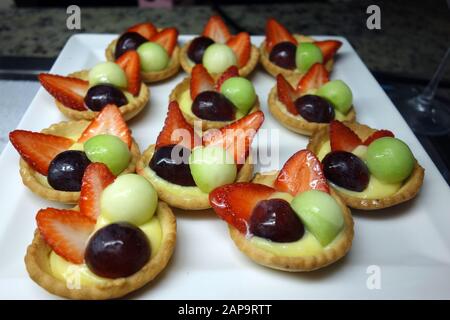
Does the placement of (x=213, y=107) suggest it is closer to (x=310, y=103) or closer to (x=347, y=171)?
(x=310, y=103)

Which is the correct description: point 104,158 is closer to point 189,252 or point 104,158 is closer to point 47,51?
point 189,252

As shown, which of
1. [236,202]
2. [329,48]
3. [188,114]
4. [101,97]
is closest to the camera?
[236,202]

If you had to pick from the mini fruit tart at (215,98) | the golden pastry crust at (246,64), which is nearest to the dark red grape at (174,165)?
the mini fruit tart at (215,98)

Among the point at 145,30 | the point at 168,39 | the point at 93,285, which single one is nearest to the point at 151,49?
the point at 168,39

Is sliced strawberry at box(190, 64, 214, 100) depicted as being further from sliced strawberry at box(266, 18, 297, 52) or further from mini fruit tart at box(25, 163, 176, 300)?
mini fruit tart at box(25, 163, 176, 300)

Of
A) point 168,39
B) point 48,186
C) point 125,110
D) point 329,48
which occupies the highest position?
point 329,48

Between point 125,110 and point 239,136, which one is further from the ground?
point 239,136

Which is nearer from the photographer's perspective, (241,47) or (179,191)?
(179,191)
